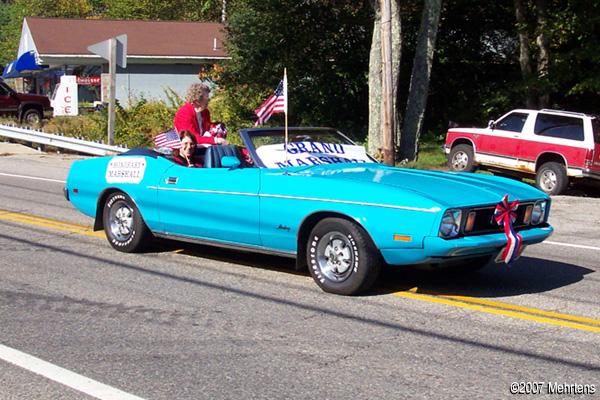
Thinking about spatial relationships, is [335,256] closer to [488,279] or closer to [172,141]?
[488,279]

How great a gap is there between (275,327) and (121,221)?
3.43 m

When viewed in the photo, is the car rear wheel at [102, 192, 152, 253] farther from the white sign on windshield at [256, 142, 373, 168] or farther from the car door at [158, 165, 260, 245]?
the white sign on windshield at [256, 142, 373, 168]

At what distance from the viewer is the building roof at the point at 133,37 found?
44.0m

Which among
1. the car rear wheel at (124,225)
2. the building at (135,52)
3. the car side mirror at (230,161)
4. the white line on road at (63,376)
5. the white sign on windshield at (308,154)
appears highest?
the building at (135,52)

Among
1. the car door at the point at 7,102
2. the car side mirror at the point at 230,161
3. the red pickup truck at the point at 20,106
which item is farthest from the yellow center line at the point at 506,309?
the car door at the point at 7,102

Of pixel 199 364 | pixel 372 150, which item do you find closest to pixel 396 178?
pixel 199 364

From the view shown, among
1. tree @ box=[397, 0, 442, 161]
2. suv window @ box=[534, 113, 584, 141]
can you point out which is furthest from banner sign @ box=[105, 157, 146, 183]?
tree @ box=[397, 0, 442, 161]

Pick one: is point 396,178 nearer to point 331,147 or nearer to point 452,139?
point 331,147

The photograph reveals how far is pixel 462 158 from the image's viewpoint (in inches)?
778

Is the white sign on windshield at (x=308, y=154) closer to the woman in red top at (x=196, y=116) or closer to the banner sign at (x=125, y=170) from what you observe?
the woman in red top at (x=196, y=116)

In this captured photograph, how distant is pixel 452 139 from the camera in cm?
1998

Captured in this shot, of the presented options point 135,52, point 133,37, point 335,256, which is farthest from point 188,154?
point 133,37

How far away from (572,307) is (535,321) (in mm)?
645

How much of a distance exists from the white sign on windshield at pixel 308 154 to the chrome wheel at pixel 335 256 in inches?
44.3
